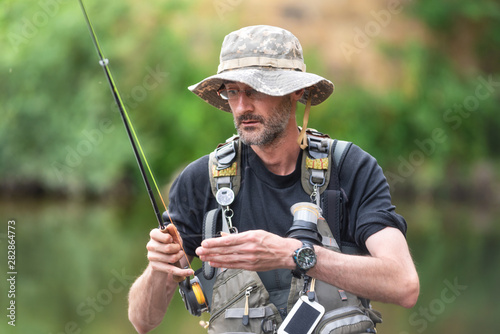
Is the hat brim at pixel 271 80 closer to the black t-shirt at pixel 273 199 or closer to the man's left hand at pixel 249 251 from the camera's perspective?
the black t-shirt at pixel 273 199

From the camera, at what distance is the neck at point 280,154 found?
2684 mm

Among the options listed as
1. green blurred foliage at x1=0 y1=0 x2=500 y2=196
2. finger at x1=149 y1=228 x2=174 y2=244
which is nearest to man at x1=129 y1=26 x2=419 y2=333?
finger at x1=149 y1=228 x2=174 y2=244

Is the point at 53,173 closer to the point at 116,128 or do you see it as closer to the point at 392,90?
the point at 116,128

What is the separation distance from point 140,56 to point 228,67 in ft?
60.2

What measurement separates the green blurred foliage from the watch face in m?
16.7

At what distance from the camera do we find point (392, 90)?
2069 cm

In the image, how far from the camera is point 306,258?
2279 mm

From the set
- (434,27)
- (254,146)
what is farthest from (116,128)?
(254,146)

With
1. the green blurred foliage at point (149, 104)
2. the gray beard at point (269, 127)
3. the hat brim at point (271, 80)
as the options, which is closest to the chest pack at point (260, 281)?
the gray beard at point (269, 127)

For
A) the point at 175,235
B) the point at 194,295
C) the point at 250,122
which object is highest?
the point at 250,122

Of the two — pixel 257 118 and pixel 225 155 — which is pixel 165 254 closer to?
pixel 225 155

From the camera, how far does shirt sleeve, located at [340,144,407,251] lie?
2.47 metres

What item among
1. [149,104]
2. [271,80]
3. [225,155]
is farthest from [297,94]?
[149,104]

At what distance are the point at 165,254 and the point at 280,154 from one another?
585mm
